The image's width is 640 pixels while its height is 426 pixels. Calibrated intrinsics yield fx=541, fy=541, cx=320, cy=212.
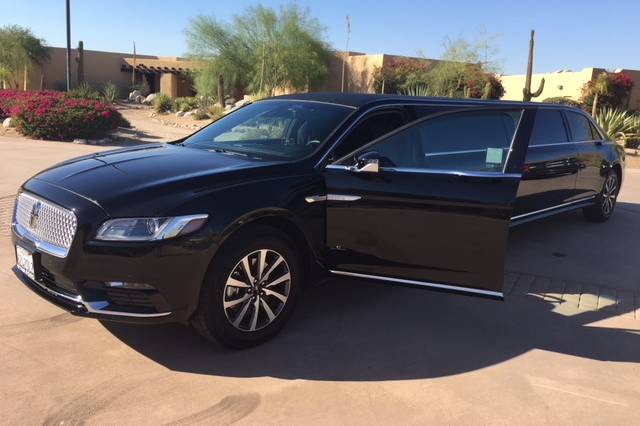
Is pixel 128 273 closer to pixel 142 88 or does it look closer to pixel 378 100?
pixel 378 100

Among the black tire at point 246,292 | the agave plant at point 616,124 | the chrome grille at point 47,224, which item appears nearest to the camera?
the chrome grille at point 47,224

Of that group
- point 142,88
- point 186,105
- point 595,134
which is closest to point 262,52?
point 186,105

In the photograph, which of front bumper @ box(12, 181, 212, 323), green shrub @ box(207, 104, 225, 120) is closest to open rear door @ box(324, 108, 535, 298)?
front bumper @ box(12, 181, 212, 323)

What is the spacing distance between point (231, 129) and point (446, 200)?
2158mm

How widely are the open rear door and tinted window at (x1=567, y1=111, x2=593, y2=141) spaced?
11.6ft

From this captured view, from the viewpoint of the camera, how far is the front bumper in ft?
10.3

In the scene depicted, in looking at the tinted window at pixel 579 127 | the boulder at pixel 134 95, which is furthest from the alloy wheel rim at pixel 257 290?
the boulder at pixel 134 95

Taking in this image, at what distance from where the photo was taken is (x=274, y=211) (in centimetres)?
361

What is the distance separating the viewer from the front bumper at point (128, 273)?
10.3 feet

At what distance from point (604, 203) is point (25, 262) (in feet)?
24.4

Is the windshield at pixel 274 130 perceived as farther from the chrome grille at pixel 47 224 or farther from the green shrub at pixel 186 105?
the green shrub at pixel 186 105

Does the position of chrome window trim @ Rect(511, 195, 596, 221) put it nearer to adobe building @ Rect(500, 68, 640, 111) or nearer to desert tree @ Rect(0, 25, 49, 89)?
adobe building @ Rect(500, 68, 640, 111)

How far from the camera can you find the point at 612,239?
711 cm

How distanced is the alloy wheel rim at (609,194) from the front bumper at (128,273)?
6.63 m
